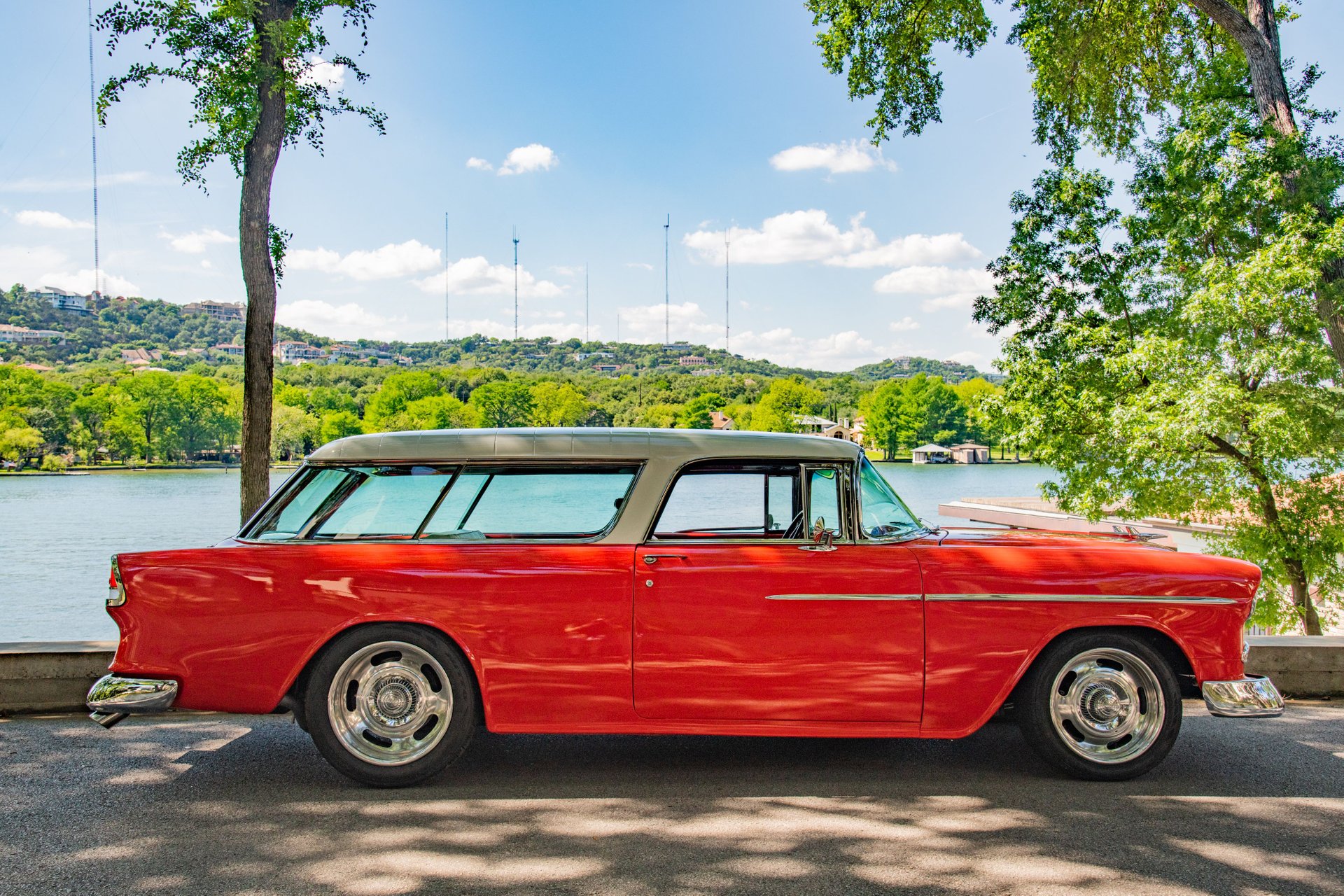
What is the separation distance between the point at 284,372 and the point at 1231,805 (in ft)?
238

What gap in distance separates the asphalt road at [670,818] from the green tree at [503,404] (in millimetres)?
55933

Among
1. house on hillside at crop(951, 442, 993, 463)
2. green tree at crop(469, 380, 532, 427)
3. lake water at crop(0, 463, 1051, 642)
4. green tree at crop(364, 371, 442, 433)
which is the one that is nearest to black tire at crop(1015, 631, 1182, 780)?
lake water at crop(0, 463, 1051, 642)

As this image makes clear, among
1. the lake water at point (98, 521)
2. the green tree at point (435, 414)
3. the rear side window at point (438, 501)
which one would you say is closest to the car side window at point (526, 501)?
the rear side window at point (438, 501)

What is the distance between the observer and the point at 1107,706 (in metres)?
4.38

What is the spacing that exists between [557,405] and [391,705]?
55.4 m

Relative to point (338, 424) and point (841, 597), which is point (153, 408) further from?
point (841, 597)

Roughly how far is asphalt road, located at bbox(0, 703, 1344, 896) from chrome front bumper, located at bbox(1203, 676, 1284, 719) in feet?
1.18

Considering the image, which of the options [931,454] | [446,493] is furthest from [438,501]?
[931,454]

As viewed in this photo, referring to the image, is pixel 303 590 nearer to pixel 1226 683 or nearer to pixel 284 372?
pixel 1226 683

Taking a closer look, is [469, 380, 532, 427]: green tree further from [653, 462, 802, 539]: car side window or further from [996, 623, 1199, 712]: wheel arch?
[996, 623, 1199, 712]: wheel arch

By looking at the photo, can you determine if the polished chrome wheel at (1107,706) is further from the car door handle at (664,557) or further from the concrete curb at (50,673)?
the concrete curb at (50,673)

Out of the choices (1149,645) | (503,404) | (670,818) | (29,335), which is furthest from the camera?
(29,335)

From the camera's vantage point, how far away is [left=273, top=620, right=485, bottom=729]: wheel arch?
4277mm

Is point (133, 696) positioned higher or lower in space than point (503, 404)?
lower
